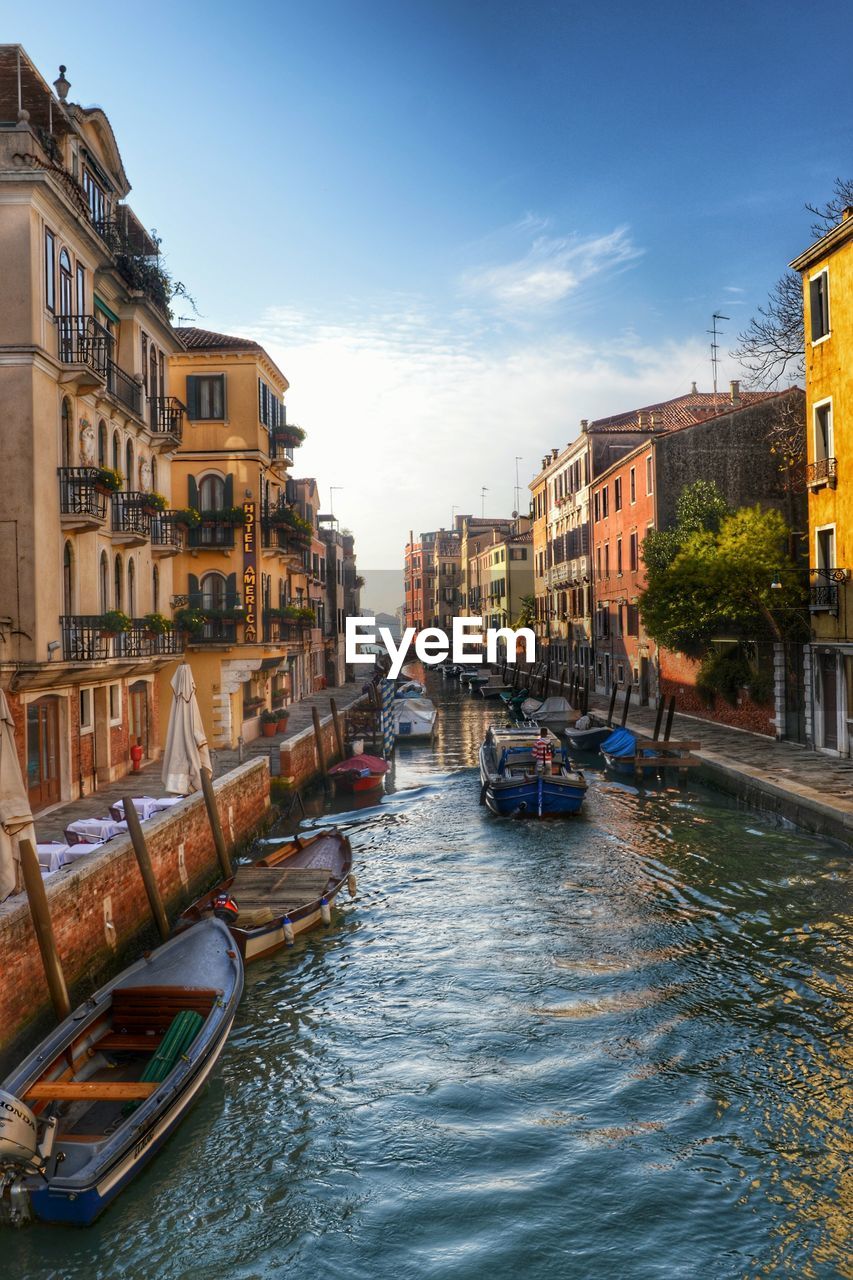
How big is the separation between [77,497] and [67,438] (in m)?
1.15

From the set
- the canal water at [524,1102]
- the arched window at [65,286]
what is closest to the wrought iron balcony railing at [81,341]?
the arched window at [65,286]

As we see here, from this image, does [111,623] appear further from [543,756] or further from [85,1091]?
[85,1091]

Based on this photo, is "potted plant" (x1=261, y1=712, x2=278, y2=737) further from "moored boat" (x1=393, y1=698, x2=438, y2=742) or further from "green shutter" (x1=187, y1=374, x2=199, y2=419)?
"green shutter" (x1=187, y1=374, x2=199, y2=419)

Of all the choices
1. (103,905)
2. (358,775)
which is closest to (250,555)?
(358,775)

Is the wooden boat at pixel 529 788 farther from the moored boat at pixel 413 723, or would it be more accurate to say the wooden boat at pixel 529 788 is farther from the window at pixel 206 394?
the moored boat at pixel 413 723

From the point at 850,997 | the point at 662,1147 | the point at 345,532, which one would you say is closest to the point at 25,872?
the point at 662,1147

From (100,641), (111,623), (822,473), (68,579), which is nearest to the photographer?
(68,579)

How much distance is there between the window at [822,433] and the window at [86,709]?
17000 millimetres

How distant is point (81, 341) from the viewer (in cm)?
1764

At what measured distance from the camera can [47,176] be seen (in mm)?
15844

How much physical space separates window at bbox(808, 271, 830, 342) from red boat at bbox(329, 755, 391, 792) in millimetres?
14737

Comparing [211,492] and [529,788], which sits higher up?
[211,492]

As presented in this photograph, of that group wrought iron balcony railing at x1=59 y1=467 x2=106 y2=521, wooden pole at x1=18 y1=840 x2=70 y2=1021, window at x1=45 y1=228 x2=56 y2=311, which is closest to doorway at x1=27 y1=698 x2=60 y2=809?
wrought iron balcony railing at x1=59 y1=467 x2=106 y2=521

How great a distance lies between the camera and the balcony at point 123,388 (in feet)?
66.1
